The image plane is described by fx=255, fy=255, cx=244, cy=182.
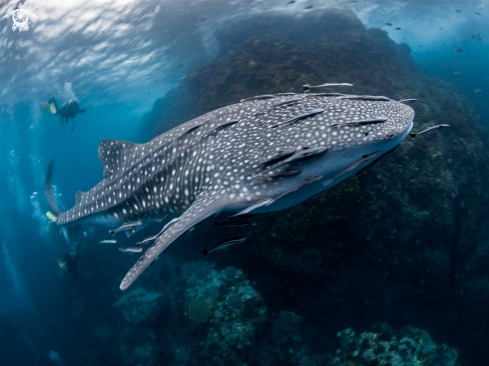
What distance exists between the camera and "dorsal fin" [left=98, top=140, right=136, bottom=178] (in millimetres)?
5277

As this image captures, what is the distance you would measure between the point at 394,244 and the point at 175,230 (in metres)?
5.40

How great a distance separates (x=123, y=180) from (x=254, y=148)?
3097mm

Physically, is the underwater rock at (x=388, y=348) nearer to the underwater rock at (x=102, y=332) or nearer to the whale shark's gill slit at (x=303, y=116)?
the whale shark's gill slit at (x=303, y=116)

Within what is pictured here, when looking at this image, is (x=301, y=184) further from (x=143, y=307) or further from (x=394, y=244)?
(x=143, y=307)

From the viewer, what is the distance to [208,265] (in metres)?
7.73

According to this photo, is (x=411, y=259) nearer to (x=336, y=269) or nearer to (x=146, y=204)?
(x=336, y=269)

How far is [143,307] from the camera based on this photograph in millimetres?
9117

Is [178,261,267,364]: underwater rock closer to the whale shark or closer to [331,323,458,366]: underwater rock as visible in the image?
[331,323,458,366]: underwater rock

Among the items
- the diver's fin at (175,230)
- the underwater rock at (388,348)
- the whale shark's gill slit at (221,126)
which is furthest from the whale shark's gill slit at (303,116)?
the underwater rock at (388,348)

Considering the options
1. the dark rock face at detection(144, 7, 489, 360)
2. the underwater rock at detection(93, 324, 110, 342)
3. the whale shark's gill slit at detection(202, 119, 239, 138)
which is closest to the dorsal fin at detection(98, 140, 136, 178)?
the whale shark's gill slit at detection(202, 119, 239, 138)

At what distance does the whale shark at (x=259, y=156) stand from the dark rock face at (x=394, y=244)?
2.54 m

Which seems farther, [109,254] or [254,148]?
[109,254]

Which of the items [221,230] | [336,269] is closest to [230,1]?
[221,230]

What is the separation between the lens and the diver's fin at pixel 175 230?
257 centimetres
